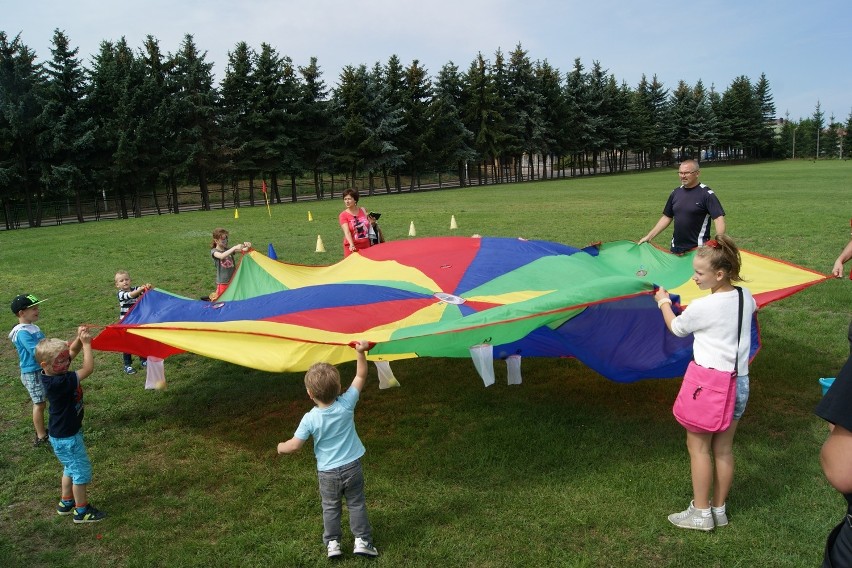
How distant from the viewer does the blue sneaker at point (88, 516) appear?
3963mm

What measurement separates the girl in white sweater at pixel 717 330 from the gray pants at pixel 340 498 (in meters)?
1.81

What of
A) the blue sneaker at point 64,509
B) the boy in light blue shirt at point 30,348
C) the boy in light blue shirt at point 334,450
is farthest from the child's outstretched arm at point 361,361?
the boy in light blue shirt at point 30,348

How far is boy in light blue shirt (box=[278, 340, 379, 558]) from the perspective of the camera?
11.0 feet

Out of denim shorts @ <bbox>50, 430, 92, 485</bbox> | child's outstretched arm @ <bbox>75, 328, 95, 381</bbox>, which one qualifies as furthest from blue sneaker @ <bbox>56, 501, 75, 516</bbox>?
child's outstretched arm @ <bbox>75, 328, 95, 381</bbox>

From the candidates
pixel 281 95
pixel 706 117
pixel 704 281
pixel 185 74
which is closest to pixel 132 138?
pixel 185 74

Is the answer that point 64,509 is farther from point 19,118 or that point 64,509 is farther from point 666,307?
point 19,118

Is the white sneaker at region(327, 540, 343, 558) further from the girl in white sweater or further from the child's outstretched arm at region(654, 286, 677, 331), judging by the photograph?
the child's outstretched arm at region(654, 286, 677, 331)

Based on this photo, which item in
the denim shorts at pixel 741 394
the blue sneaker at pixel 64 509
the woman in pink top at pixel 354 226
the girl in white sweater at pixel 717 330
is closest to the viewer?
the girl in white sweater at pixel 717 330

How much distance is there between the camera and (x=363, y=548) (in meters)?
3.46

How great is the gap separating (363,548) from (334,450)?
0.57m

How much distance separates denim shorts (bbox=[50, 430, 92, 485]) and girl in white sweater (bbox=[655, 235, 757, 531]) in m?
3.61

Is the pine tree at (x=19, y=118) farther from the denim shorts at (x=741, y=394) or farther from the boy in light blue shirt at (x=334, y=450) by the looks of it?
the denim shorts at (x=741, y=394)

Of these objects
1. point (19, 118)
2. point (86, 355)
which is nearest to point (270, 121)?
point (19, 118)

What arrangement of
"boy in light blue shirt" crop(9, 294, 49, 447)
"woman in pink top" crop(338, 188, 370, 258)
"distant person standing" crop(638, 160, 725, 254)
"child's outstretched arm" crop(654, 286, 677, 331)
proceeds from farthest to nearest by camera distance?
"woman in pink top" crop(338, 188, 370, 258) → "distant person standing" crop(638, 160, 725, 254) → "boy in light blue shirt" crop(9, 294, 49, 447) → "child's outstretched arm" crop(654, 286, 677, 331)
